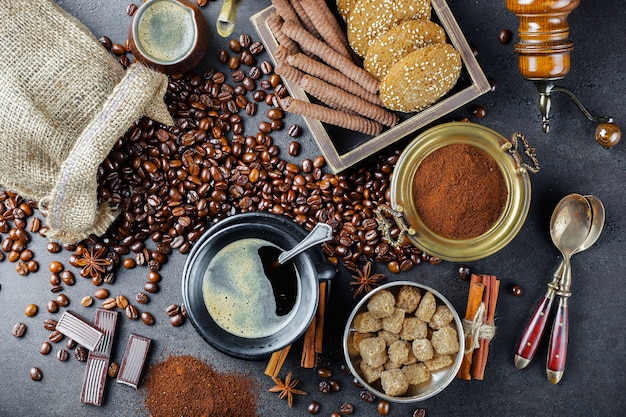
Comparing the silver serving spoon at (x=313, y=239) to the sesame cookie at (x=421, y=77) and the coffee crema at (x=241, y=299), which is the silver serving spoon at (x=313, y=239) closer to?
the coffee crema at (x=241, y=299)

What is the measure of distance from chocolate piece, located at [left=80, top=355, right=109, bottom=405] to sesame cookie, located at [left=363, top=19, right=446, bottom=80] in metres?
1.12

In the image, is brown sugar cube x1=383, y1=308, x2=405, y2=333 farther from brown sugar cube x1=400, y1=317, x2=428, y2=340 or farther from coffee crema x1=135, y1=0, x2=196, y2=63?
coffee crema x1=135, y1=0, x2=196, y2=63

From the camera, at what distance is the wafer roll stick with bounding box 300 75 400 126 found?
1465mm

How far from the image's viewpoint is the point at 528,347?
1.62m

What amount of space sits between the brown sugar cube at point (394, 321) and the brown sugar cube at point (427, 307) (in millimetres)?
50

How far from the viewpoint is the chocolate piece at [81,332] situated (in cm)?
166

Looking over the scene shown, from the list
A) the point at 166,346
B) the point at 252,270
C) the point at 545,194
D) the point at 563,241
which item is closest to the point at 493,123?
the point at 545,194

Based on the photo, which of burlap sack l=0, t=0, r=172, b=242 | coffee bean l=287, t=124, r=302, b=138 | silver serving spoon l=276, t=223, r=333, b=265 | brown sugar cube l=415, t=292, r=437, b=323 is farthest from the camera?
coffee bean l=287, t=124, r=302, b=138

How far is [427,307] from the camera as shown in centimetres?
153

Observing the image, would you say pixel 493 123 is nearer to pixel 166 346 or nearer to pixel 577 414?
pixel 577 414

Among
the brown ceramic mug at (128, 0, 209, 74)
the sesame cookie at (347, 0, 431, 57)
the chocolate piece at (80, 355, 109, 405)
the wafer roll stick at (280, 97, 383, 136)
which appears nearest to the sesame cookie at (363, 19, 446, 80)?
the sesame cookie at (347, 0, 431, 57)

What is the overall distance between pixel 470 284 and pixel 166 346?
88cm

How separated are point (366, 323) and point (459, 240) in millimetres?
324

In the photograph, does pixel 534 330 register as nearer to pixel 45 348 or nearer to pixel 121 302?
pixel 121 302
